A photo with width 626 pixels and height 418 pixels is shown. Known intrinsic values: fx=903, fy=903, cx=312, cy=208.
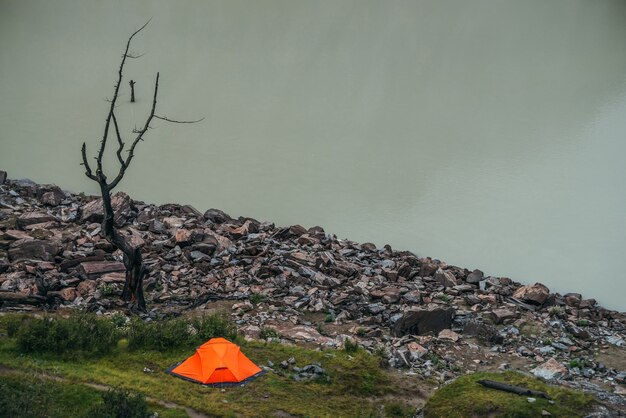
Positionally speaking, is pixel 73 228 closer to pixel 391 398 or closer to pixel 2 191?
pixel 2 191

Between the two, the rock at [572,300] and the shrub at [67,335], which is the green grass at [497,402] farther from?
the rock at [572,300]

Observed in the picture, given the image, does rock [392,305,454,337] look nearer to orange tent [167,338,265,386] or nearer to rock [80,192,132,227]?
orange tent [167,338,265,386]

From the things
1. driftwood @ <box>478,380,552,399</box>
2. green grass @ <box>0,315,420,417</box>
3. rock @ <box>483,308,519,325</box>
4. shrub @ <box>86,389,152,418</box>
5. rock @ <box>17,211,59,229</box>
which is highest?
rock @ <box>17,211,59,229</box>

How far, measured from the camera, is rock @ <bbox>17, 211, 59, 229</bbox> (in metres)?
28.7

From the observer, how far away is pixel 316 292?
26.1 meters

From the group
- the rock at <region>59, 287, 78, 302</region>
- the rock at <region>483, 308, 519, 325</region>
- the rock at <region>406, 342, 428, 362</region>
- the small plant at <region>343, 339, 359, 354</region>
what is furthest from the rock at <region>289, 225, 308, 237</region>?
the small plant at <region>343, 339, 359, 354</region>

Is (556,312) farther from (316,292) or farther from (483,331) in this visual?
(316,292)

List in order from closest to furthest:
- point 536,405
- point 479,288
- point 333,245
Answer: point 536,405 → point 479,288 → point 333,245

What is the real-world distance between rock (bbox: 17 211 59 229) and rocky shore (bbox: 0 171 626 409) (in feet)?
0.16

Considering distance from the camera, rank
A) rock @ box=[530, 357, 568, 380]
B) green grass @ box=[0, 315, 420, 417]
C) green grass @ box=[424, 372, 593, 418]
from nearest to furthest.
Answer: green grass @ box=[424, 372, 593, 418], green grass @ box=[0, 315, 420, 417], rock @ box=[530, 357, 568, 380]

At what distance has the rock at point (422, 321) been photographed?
2397 centimetres

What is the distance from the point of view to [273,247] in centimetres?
2894

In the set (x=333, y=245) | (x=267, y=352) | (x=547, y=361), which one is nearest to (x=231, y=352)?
(x=267, y=352)

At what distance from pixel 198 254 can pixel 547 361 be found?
10.8 meters
